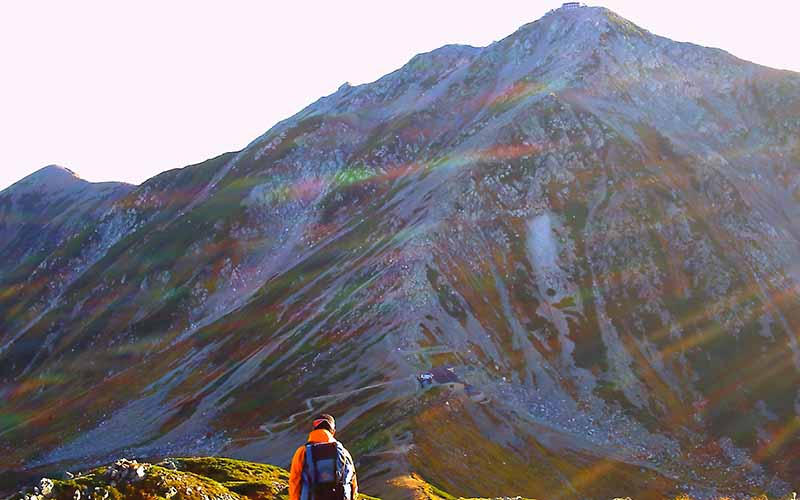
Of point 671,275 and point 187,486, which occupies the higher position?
point 187,486

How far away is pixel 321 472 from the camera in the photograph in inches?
647

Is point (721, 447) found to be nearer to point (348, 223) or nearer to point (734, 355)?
point (734, 355)

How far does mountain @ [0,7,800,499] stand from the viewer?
107m

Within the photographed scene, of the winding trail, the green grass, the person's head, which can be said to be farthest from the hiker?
the winding trail

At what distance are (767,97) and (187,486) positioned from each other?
621 feet

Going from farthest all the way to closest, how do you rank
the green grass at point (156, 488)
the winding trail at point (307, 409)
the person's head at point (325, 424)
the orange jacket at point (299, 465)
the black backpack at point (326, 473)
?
the winding trail at point (307, 409) < the green grass at point (156, 488) < the person's head at point (325, 424) < the orange jacket at point (299, 465) < the black backpack at point (326, 473)

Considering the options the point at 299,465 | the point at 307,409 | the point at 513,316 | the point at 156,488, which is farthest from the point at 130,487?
the point at 513,316

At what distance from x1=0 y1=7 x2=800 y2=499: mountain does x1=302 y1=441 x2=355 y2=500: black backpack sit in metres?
64.6

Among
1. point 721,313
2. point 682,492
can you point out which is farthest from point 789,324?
point 682,492

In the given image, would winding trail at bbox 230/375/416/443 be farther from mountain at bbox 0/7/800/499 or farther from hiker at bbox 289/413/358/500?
hiker at bbox 289/413/358/500

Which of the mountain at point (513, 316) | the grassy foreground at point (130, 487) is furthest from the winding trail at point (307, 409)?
the grassy foreground at point (130, 487)

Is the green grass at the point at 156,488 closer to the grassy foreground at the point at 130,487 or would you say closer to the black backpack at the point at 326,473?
the grassy foreground at the point at 130,487

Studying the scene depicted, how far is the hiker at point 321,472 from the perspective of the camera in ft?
→ 53.9

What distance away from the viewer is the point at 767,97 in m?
182
